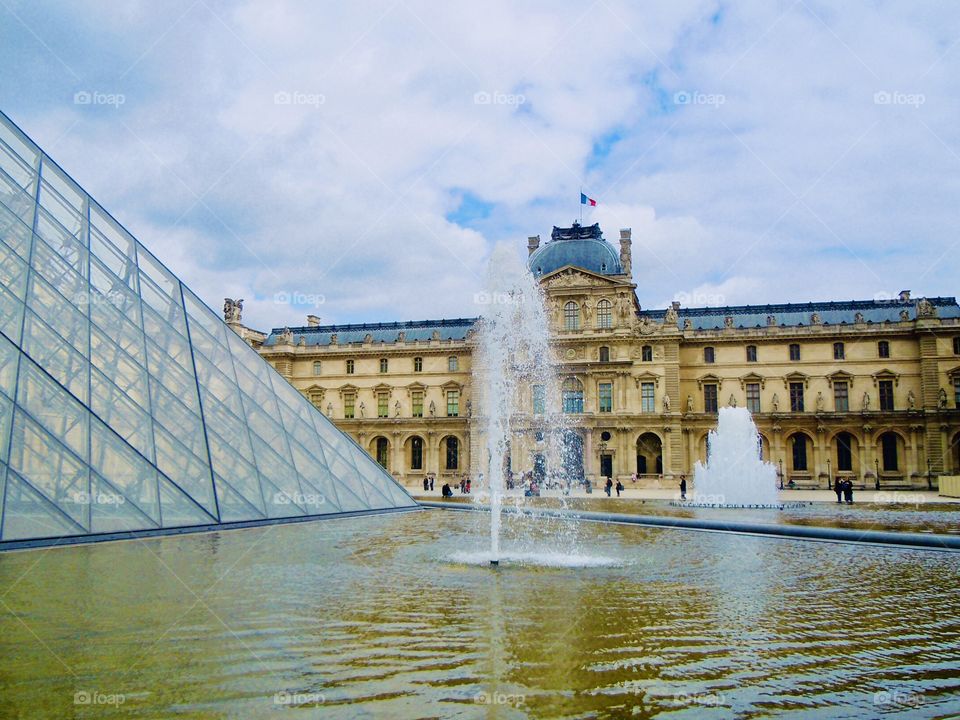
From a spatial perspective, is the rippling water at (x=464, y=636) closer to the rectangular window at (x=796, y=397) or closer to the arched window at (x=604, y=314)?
the arched window at (x=604, y=314)

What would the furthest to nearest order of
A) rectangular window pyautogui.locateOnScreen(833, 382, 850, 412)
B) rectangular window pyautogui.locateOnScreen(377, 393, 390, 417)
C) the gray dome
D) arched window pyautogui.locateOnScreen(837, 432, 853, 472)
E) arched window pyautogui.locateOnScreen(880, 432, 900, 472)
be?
1. rectangular window pyautogui.locateOnScreen(377, 393, 390, 417)
2. the gray dome
3. rectangular window pyautogui.locateOnScreen(833, 382, 850, 412)
4. arched window pyautogui.locateOnScreen(837, 432, 853, 472)
5. arched window pyautogui.locateOnScreen(880, 432, 900, 472)

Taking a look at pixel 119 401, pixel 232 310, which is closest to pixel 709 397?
pixel 232 310

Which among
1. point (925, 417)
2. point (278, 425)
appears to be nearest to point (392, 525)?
point (278, 425)

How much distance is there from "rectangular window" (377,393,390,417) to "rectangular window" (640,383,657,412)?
708 inches

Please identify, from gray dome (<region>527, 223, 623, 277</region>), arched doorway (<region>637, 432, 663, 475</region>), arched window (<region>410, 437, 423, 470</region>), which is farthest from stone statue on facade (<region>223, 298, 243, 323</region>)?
arched doorway (<region>637, 432, 663, 475</region>)

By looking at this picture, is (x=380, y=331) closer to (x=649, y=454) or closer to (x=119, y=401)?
(x=649, y=454)

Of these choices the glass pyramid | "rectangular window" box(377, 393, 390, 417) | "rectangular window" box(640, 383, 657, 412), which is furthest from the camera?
"rectangular window" box(377, 393, 390, 417)

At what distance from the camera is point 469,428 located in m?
52.1

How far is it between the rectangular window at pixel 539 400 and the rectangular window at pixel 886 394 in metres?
20.5

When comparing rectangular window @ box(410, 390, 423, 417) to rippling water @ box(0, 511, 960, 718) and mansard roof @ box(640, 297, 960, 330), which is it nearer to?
mansard roof @ box(640, 297, 960, 330)

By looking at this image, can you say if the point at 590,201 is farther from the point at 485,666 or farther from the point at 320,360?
the point at 485,666

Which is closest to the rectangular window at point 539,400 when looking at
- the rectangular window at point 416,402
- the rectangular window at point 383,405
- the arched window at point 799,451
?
the rectangular window at point 416,402

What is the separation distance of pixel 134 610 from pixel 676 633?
17.1 feet

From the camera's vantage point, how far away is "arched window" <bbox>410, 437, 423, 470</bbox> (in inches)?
2126
